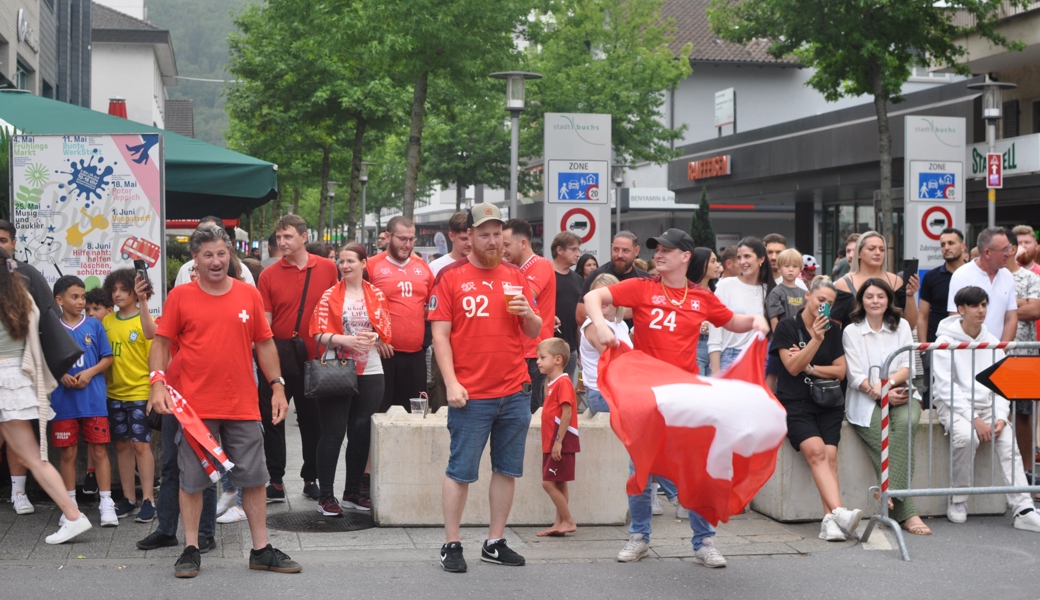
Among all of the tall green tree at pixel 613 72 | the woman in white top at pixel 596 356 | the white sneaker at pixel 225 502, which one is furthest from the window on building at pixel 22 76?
the woman in white top at pixel 596 356

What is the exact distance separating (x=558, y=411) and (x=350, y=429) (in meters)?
1.60

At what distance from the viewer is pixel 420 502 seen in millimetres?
7609

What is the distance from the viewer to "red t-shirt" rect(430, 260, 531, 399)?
6.43 metres

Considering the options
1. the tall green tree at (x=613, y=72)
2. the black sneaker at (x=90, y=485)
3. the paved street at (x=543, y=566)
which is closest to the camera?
the paved street at (x=543, y=566)

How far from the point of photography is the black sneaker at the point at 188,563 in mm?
6273

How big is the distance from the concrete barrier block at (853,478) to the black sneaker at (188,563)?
3.82 metres

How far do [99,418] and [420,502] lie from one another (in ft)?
7.15

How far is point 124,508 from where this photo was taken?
7816mm

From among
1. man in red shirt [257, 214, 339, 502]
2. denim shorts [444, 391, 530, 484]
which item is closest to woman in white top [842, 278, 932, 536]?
denim shorts [444, 391, 530, 484]

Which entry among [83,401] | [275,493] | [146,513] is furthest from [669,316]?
[83,401]

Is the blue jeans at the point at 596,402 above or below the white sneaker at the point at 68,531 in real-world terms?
above

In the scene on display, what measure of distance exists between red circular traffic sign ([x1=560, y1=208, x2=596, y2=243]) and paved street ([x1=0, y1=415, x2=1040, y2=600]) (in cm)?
653

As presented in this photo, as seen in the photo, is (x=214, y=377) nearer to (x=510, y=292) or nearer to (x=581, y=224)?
(x=510, y=292)

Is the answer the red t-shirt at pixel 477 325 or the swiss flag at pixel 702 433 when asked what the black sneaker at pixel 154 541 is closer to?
the red t-shirt at pixel 477 325
